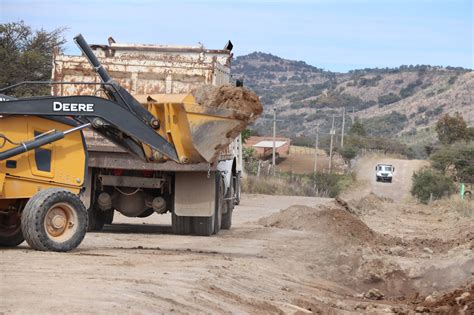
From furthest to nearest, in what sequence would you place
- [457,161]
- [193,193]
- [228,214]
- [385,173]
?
[385,173]
[457,161]
[228,214]
[193,193]

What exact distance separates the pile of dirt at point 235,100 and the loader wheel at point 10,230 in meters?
2.96

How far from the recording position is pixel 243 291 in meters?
11.0

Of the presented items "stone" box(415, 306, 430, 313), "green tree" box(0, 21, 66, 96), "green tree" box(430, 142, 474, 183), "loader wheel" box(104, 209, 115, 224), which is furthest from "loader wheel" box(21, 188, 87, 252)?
"green tree" box(430, 142, 474, 183)

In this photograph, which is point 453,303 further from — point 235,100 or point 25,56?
point 25,56

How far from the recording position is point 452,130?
9112cm

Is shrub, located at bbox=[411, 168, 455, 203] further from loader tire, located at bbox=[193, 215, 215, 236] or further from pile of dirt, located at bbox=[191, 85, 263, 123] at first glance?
pile of dirt, located at bbox=[191, 85, 263, 123]

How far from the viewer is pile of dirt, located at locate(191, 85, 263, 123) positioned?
12.8 m

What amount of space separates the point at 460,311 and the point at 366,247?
764 cm

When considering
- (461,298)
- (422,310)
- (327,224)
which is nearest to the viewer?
(422,310)

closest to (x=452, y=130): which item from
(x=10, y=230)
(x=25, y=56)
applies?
(x=25, y=56)

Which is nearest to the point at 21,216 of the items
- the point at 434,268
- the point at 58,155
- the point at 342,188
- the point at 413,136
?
the point at 58,155

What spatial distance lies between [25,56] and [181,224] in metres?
14.8

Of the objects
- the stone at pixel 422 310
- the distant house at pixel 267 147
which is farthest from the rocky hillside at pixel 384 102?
the stone at pixel 422 310

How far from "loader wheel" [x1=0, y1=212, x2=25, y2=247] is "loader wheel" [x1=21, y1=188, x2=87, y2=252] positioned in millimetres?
868
